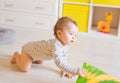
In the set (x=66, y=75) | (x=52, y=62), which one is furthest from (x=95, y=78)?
(x=52, y=62)

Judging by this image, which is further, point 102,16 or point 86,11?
point 102,16

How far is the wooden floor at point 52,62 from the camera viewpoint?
78.2 inches

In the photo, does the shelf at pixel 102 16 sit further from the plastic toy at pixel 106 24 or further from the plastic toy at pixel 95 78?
the plastic toy at pixel 95 78

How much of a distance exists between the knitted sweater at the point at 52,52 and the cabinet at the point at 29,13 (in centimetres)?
93

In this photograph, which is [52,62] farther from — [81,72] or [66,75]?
[81,72]

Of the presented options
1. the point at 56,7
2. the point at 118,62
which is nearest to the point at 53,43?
the point at 118,62

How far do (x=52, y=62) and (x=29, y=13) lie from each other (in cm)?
89

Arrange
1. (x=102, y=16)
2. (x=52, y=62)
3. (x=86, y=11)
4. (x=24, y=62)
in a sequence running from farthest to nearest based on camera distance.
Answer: (x=102, y=16) < (x=86, y=11) < (x=52, y=62) < (x=24, y=62)

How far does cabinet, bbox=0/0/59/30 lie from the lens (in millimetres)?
2939

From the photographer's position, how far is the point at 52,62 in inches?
89.0

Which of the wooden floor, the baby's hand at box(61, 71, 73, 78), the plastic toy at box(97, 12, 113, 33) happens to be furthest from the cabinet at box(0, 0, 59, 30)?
the baby's hand at box(61, 71, 73, 78)

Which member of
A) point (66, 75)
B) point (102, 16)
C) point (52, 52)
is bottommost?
point (66, 75)

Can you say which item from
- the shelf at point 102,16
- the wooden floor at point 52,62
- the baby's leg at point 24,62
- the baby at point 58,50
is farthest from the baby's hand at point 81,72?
the shelf at point 102,16

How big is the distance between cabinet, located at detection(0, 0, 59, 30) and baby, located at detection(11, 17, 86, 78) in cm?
91
